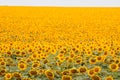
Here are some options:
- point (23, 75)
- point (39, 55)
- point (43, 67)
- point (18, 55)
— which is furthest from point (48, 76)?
point (18, 55)

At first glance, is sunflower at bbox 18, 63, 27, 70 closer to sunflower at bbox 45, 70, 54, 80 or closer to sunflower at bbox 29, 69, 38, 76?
sunflower at bbox 29, 69, 38, 76

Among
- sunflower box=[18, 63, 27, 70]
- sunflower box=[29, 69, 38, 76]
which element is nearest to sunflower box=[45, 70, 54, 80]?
sunflower box=[29, 69, 38, 76]

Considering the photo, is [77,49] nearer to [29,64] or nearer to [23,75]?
[29,64]

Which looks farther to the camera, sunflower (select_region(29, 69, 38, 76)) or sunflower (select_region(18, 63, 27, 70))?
sunflower (select_region(18, 63, 27, 70))

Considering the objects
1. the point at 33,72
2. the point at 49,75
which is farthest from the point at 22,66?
the point at 49,75

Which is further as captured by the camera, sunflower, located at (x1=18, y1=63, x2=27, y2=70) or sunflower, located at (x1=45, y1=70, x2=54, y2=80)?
sunflower, located at (x1=18, y1=63, x2=27, y2=70)

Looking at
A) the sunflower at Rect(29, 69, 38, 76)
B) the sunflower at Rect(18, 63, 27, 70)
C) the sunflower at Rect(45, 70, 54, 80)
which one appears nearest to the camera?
the sunflower at Rect(45, 70, 54, 80)

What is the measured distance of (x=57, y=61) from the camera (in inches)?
270

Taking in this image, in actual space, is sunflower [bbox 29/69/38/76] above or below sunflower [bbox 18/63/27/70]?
below

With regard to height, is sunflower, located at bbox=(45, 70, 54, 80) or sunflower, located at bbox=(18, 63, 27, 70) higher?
sunflower, located at bbox=(18, 63, 27, 70)

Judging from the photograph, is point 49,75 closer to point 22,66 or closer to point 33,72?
point 33,72

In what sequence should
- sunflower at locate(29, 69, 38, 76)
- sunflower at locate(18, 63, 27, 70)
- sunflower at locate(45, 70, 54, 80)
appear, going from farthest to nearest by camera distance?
sunflower at locate(18, 63, 27, 70)
sunflower at locate(29, 69, 38, 76)
sunflower at locate(45, 70, 54, 80)

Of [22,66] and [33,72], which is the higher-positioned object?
[22,66]

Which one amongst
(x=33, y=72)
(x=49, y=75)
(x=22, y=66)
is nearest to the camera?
(x=49, y=75)
